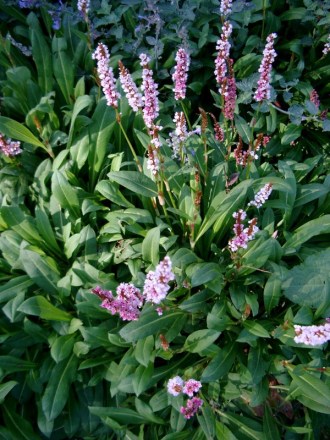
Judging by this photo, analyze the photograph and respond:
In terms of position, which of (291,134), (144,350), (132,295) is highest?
(291,134)

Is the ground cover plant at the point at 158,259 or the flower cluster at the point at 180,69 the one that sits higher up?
the flower cluster at the point at 180,69

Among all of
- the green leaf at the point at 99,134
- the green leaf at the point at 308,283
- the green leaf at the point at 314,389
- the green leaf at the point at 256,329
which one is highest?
the green leaf at the point at 99,134

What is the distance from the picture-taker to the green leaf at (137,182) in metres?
2.78

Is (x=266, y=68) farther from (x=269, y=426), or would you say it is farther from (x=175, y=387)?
(x=269, y=426)

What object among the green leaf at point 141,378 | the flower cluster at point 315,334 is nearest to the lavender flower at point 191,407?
the green leaf at point 141,378

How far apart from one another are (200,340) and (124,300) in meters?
0.63

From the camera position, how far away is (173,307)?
104 inches

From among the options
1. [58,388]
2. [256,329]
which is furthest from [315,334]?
[58,388]

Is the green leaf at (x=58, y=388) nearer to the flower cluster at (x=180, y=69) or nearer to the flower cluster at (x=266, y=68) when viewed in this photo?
the flower cluster at (x=180, y=69)

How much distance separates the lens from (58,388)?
8.47ft

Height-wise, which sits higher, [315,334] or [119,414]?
[315,334]

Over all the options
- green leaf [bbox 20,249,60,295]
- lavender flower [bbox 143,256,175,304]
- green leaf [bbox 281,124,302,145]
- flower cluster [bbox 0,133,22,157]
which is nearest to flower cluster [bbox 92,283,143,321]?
lavender flower [bbox 143,256,175,304]

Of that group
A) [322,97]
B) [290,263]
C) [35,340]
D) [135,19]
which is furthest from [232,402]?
[135,19]

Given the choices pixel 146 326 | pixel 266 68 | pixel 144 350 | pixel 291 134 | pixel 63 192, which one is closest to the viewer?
pixel 266 68
